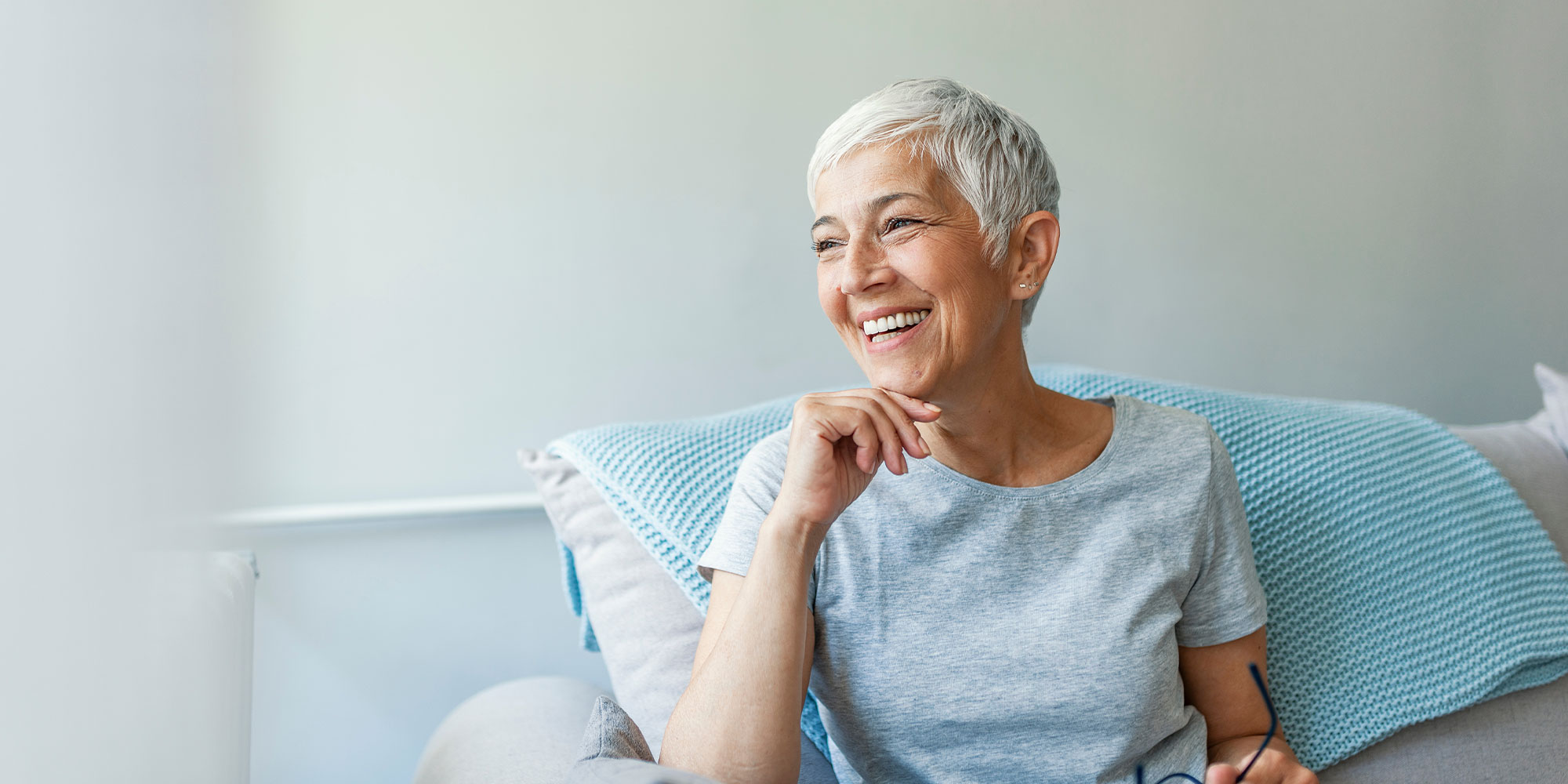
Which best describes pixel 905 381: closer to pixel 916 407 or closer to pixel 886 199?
pixel 916 407

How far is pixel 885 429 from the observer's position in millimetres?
963

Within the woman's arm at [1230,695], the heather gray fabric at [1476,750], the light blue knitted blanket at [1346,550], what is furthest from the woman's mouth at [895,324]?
the heather gray fabric at [1476,750]

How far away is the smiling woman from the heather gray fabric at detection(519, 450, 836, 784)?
7.4 inches

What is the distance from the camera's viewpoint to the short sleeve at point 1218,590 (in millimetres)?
1100

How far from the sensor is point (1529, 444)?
152 cm

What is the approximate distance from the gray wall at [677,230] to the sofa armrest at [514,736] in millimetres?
291

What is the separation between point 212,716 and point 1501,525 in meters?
1.56

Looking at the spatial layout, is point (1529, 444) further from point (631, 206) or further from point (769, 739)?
point (631, 206)

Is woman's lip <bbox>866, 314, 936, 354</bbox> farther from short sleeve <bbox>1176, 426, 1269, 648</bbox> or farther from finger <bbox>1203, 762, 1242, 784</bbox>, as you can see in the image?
finger <bbox>1203, 762, 1242, 784</bbox>

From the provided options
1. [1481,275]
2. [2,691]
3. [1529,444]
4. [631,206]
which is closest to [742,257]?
[631,206]

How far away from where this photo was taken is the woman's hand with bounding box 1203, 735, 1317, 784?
0.99 m

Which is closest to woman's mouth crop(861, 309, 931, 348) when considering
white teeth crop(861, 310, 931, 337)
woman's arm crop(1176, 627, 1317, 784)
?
white teeth crop(861, 310, 931, 337)

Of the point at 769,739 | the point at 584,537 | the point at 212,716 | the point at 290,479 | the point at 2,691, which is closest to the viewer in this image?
the point at 2,691

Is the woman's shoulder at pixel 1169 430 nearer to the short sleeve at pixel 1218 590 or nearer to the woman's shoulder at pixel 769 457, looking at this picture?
the short sleeve at pixel 1218 590
